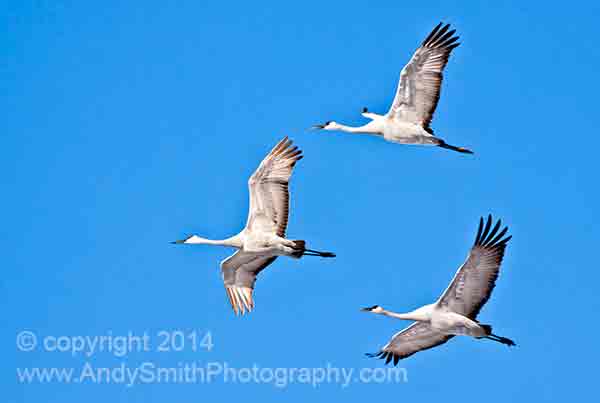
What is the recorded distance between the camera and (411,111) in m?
25.0

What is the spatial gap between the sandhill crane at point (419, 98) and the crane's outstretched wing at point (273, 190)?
2.79m

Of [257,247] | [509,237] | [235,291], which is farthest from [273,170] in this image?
[509,237]

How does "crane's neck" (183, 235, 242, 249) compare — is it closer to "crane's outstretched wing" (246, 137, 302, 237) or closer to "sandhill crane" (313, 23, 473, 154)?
"crane's outstretched wing" (246, 137, 302, 237)

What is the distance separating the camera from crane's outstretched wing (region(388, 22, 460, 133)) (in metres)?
24.4

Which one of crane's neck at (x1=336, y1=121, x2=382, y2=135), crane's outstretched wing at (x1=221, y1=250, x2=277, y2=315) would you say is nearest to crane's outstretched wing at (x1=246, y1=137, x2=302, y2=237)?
crane's outstretched wing at (x1=221, y1=250, x2=277, y2=315)

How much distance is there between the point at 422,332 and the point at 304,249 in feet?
10.0

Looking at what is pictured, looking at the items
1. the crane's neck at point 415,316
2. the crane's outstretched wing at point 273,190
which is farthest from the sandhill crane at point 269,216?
the crane's neck at point 415,316

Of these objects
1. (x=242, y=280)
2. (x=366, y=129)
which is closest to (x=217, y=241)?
(x=242, y=280)

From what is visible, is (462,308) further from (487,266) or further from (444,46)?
(444,46)

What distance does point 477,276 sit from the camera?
22062mm

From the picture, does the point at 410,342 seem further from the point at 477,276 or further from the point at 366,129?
the point at 366,129

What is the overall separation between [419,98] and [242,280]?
5.72 meters

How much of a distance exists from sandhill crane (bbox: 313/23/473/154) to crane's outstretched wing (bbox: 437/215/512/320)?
3.73 m

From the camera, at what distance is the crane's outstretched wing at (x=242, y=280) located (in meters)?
24.9
